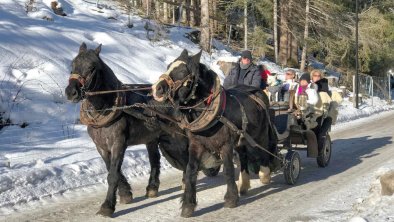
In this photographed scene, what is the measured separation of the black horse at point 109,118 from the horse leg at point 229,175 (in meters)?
1.14

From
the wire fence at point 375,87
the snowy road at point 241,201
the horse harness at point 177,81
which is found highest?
the horse harness at point 177,81

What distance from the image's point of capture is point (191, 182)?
653 cm

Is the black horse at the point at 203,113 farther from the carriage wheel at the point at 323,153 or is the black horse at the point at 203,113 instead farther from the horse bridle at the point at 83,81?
the carriage wheel at the point at 323,153

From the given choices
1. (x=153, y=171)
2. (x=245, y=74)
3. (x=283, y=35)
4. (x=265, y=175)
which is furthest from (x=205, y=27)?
(x=153, y=171)

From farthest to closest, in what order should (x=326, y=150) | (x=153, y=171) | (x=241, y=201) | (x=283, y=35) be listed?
(x=283, y=35) < (x=326, y=150) < (x=153, y=171) < (x=241, y=201)

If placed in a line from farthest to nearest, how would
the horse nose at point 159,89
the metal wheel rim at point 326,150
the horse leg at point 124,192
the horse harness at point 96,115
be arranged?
the metal wheel rim at point 326,150 < the horse leg at point 124,192 < the horse harness at point 96,115 < the horse nose at point 159,89

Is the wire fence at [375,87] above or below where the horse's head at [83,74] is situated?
below

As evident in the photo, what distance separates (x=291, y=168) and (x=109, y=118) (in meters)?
3.20

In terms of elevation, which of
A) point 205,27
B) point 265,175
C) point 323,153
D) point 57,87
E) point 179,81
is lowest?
point 265,175

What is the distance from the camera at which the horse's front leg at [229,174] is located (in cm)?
672

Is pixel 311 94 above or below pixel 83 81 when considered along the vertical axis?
below

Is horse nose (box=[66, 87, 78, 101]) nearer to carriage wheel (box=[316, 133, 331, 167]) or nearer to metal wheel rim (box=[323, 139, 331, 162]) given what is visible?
carriage wheel (box=[316, 133, 331, 167])

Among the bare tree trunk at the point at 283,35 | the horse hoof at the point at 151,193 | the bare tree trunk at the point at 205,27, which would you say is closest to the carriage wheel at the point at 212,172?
the horse hoof at the point at 151,193

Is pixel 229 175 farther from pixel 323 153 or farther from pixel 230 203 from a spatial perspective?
pixel 323 153
